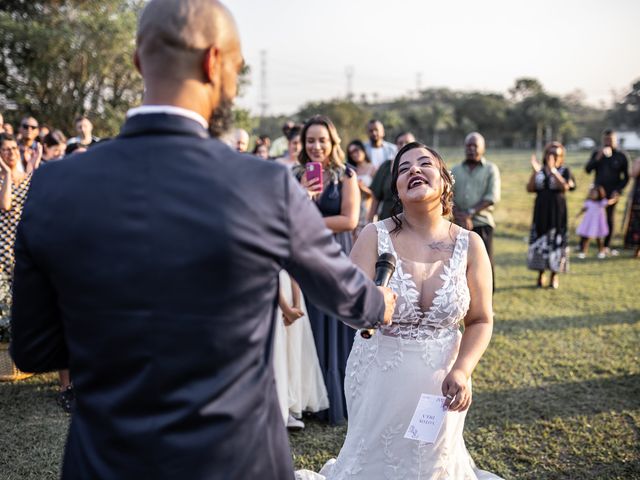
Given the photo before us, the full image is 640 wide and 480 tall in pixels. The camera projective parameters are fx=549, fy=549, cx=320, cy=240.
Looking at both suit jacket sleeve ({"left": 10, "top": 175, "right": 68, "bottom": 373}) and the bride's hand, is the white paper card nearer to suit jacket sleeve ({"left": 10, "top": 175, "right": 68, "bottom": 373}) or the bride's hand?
the bride's hand

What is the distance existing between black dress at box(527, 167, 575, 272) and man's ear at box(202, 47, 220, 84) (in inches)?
336

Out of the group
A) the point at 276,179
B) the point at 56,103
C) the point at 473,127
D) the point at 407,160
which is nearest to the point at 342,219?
the point at 407,160

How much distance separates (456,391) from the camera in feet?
8.40

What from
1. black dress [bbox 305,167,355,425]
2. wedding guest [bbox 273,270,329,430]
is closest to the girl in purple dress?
black dress [bbox 305,167,355,425]

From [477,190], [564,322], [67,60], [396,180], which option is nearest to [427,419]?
[396,180]

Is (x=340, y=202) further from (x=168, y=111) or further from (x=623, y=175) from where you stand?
(x=623, y=175)

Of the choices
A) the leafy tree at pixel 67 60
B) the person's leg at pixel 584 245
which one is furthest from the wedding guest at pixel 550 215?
the leafy tree at pixel 67 60

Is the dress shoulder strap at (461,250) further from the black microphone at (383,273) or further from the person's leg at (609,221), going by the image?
the person's leg at (609,221)

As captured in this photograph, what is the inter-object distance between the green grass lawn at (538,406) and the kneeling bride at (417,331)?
1195 millimetres

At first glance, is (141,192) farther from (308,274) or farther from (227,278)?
(308,274)

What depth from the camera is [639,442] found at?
14.0ft

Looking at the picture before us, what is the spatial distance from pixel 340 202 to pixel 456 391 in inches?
→ 92.1

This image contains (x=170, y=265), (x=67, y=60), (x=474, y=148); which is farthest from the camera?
(x=67, y=60)

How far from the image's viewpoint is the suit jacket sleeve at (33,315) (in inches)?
54.1
